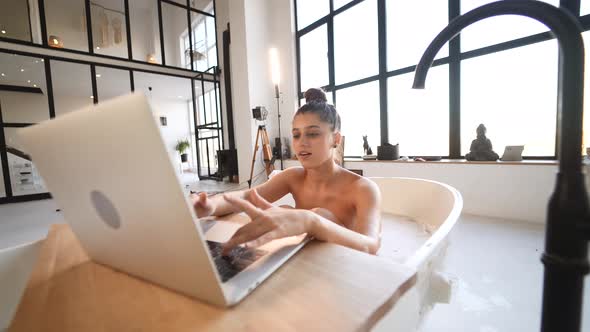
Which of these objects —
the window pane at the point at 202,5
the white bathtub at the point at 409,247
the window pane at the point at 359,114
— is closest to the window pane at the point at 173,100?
the window pane at the point at 202,5

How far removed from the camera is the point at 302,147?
0.98 m

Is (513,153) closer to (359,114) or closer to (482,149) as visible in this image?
(482,149)

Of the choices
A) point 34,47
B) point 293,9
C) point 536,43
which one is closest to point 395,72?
point 536,43

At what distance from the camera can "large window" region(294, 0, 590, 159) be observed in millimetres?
2398

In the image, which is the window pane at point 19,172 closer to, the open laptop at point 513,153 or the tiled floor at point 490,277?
the tiled floor at point 490,277

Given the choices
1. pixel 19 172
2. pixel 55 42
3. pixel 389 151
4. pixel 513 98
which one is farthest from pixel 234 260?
pixel 55 42

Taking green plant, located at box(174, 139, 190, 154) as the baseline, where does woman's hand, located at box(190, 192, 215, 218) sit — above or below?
below

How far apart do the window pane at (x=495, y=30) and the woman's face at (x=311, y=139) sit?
7.66ft

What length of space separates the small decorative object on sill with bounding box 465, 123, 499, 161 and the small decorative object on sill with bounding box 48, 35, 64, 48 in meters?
6.50

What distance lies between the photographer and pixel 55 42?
4316 mm

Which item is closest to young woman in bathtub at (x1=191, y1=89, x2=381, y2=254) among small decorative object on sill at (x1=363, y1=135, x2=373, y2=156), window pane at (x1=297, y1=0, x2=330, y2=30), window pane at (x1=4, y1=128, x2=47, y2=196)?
small decorative object on sill at (x1=363, y1=135, x2=373, y2=156)

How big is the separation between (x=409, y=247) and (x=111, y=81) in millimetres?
7206

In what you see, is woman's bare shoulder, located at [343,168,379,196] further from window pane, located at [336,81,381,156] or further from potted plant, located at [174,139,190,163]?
potted plant, located at [174,139,190,163]

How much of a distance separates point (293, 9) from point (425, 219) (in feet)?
15.5
